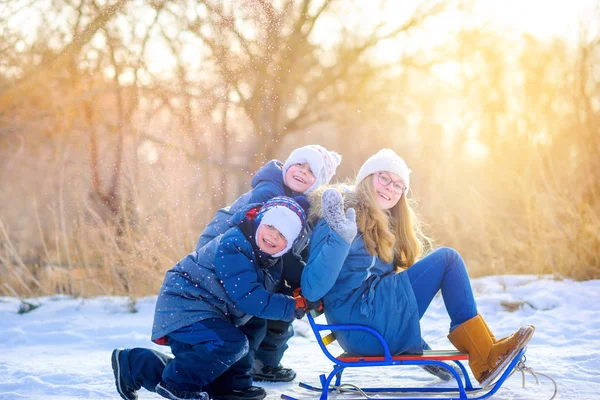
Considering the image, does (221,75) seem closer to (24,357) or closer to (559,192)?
(559,192)

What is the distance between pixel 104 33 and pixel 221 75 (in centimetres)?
236

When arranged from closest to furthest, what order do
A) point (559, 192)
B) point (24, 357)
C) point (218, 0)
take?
point (24, 357) < point (559, 192) < point (218, 0)

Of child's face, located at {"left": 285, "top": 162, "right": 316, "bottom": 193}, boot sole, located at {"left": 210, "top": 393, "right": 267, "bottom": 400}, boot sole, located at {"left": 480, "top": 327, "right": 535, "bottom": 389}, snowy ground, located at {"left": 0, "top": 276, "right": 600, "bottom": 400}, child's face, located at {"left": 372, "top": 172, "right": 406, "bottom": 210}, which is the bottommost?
snowy ground, located at {"left": 0, "top": 276, "right": 600, "bottom": 400}

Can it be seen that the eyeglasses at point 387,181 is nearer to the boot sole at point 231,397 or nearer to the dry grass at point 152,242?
the boot sole at point 231,397

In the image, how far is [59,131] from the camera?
37.0ft

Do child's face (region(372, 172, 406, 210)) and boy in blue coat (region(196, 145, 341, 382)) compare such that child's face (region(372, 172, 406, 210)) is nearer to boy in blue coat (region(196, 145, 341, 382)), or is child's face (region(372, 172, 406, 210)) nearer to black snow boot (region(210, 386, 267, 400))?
boy in blue coat (region(196, 145, 341, 382))

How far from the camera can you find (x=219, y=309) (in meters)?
3.33

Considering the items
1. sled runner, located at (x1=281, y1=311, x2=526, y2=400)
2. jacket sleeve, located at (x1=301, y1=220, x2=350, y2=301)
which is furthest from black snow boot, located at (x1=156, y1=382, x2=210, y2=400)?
jacket sleeve, located at (x1=301, y1=220, x2=350, y2=301)

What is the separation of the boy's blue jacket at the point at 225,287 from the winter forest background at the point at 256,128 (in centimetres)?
333

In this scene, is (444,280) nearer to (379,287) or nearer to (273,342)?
(379,287)

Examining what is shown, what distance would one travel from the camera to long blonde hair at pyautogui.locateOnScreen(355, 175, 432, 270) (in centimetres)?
335

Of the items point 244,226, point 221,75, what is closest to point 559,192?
point 244,226

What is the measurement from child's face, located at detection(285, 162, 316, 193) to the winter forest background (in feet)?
9.72

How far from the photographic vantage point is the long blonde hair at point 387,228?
335 cm
